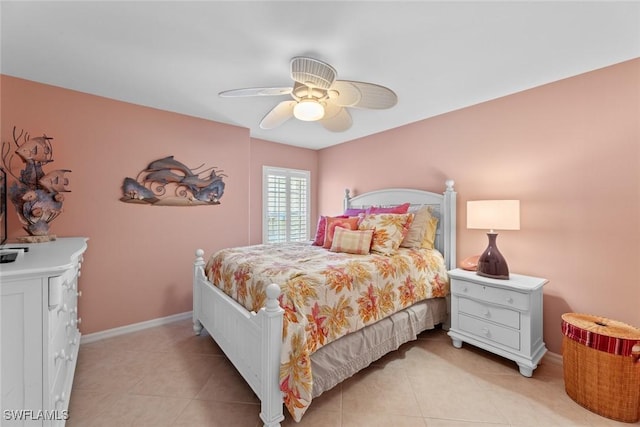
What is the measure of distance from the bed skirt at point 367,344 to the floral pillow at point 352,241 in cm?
66

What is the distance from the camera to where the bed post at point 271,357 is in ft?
4.75

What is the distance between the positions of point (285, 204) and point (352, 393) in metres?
3.07

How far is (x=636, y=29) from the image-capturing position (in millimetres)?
1584

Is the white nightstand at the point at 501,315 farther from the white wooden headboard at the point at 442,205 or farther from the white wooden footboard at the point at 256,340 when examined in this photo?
the white wooden footboard at the point at 256,340

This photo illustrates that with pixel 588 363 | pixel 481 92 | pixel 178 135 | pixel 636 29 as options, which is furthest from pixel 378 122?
pixel 588 363

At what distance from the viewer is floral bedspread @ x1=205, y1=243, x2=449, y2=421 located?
1474 millimetres

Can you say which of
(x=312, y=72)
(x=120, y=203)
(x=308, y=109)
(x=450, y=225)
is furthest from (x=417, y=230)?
(x=120, y=203)

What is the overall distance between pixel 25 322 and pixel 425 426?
2.13 m

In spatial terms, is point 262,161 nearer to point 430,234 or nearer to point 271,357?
point 430,234

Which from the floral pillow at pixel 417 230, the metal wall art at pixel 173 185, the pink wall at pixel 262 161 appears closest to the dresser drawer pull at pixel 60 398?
the metal wall art at pixel 173 185

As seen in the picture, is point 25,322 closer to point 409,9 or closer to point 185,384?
point 185,384

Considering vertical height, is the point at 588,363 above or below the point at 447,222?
below

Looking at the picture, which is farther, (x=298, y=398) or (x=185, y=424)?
(x=185, y=424)

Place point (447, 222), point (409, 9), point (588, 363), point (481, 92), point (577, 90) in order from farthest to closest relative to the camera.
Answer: point (447, 222) < point (481, 92) < point (577, 90) < point (588, 363) < point (409, 9)
